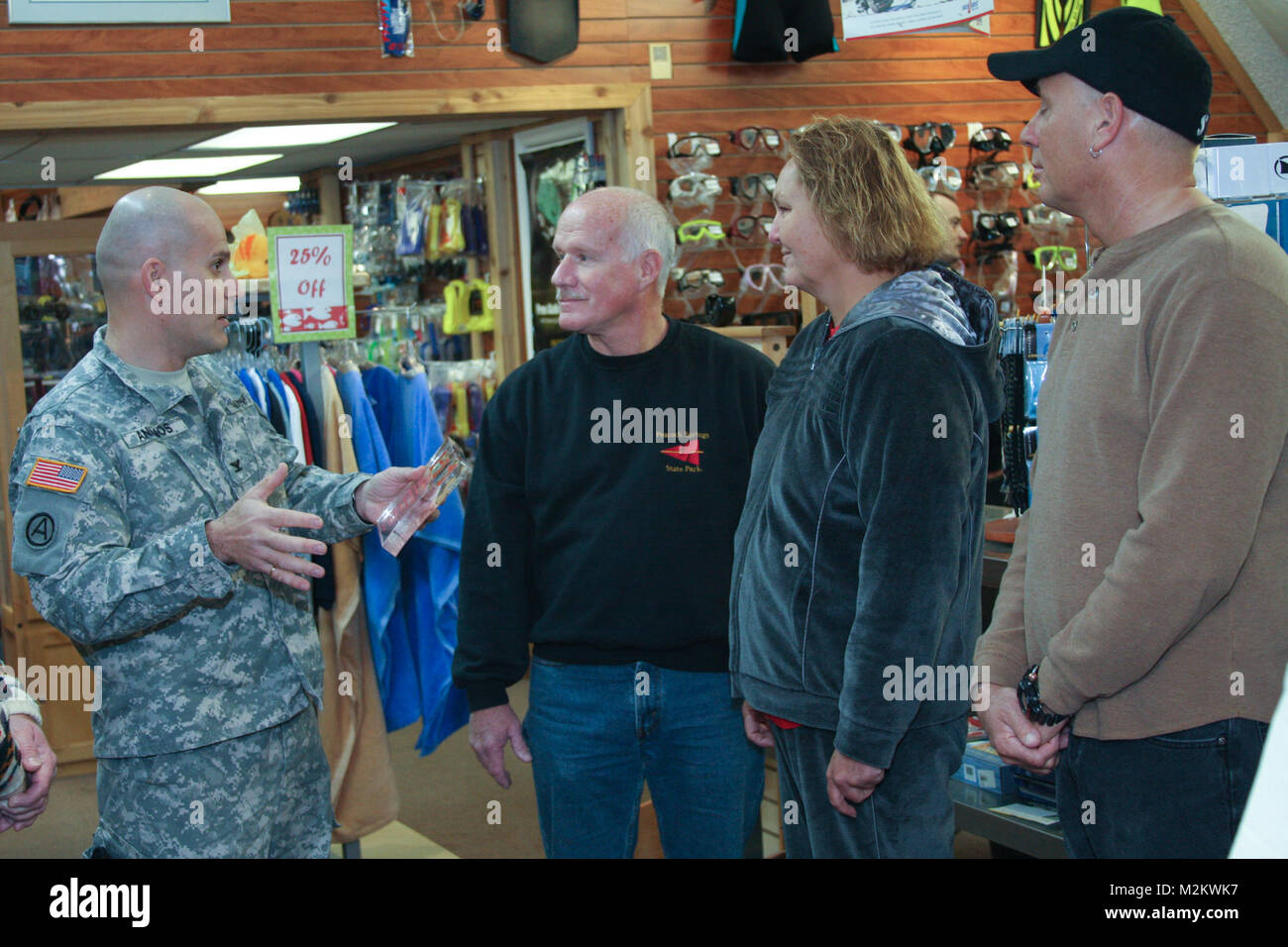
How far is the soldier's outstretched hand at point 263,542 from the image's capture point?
2.00m

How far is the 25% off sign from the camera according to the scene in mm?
3332

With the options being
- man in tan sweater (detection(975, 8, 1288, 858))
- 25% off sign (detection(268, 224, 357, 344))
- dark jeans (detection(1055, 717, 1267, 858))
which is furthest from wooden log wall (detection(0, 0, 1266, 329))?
dark jeans (detection(1055, 717, 1267, 858))

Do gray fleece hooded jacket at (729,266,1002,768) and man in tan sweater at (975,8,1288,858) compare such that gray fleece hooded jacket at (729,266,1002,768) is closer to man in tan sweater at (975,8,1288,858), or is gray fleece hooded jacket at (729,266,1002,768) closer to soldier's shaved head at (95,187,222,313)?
man in tan sweater at (975,8,1288,858)

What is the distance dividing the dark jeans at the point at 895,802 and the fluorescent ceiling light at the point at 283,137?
4272mm

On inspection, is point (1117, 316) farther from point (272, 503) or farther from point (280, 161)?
point (280, 161)

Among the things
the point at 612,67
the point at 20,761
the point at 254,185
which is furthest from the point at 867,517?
the point at 254,185

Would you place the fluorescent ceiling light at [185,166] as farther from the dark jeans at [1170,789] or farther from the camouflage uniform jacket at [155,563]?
the dark jeans at [1170,789]

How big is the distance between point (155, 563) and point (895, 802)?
130cm

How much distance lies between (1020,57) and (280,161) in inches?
231

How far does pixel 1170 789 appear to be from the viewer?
1581 millimetres

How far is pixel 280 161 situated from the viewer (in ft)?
22.7
